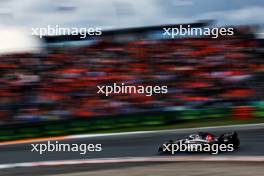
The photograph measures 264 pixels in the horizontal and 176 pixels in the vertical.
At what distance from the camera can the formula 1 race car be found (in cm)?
805

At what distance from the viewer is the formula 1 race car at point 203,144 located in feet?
26.4

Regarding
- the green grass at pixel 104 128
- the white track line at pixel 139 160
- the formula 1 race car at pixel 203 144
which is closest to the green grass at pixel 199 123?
the green grass at pixel 104 128

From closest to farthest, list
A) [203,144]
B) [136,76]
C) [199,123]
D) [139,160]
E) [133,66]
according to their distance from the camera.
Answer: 1. [203,144]
2. [139,160]
3. [199,123]
4. [136,76]
5. [133,66]

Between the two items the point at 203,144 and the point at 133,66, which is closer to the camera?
the point at 203,144

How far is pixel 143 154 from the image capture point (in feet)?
27.5

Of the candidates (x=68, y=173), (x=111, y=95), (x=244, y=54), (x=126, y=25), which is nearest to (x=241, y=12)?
(x=244, y=54)

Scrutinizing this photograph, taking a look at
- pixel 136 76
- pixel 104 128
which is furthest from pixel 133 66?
pixel 104 128

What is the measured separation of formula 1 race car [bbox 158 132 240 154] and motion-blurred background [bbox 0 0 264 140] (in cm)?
32

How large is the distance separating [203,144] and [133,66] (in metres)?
1.87

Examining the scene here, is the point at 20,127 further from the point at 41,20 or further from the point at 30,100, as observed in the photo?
the point at 41,20

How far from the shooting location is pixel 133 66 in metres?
8.81

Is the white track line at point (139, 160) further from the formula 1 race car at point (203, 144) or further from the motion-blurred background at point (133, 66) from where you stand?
the motion-blurred background at point (133, 66)

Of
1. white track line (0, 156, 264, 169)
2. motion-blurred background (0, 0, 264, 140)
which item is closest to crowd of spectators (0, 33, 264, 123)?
motion-blurred background (0, 0, 264, 140)

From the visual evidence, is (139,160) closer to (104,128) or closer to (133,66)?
(104,128)
